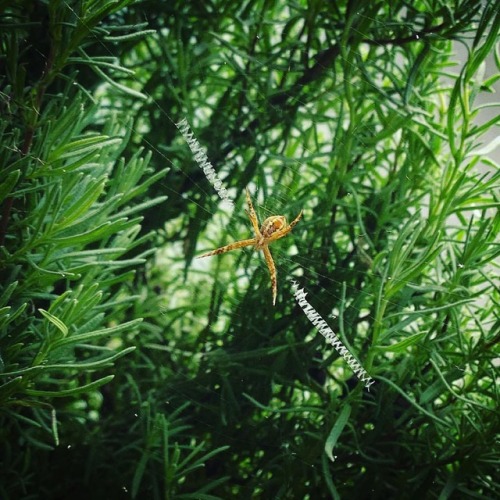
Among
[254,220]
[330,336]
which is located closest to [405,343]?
[330,336]

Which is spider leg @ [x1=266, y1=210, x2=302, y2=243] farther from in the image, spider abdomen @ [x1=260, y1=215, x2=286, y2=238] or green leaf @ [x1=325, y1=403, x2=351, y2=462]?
green leaf @ [x1=325, y1=403, x2=351, y2=462]

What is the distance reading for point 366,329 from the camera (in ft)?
2.19

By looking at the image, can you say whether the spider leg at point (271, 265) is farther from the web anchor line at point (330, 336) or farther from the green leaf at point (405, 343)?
the green leaf at point (405, 343)

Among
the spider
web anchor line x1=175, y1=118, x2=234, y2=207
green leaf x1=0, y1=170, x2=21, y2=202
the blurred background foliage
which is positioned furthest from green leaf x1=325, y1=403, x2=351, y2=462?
green leaf x1=0, y1=170, x2=21, y2=202

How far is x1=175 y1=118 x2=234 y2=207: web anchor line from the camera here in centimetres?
70

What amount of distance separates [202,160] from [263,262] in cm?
14

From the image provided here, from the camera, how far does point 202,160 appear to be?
2.31 ft

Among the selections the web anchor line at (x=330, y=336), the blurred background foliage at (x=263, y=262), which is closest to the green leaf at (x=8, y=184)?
the blurred background foliage at (x=263, y=262)

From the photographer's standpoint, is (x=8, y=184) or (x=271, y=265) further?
(x=271, y=265)

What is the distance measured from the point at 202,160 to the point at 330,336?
24 cm

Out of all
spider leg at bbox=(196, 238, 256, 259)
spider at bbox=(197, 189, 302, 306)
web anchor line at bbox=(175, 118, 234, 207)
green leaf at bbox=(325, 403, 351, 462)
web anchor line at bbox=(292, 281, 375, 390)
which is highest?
web anchor line at bbox=(175, 118, 234, 207)

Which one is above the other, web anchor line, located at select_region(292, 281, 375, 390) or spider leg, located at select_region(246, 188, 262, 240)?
spider leg, located at select_region(246, 188, 262, 240)

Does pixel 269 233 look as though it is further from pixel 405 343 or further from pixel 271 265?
pixel 405 343

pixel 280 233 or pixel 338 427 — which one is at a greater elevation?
pixel 280 233
